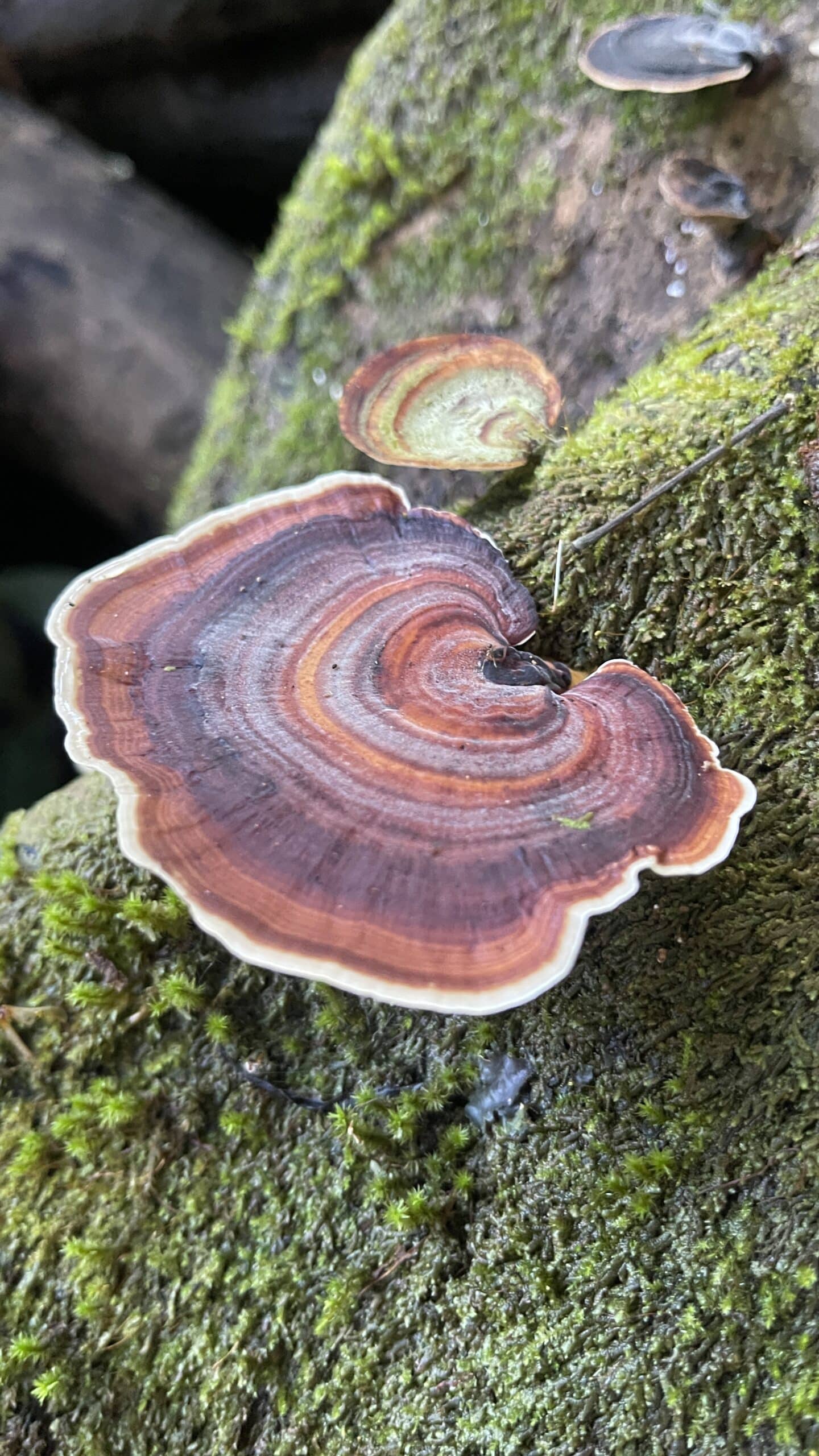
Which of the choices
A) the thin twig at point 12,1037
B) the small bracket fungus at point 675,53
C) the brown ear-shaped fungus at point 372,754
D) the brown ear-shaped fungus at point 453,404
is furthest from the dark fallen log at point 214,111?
the thin twig at point 12,1037

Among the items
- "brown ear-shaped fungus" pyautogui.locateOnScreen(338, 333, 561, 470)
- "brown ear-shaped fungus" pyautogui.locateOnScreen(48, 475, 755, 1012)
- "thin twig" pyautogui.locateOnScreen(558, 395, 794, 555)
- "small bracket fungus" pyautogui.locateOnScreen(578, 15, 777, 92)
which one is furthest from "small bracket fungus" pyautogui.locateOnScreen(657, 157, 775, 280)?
"brown ear-shaped fungus" pyautogui.locateOnScreen(48, 475, 755, 1012)

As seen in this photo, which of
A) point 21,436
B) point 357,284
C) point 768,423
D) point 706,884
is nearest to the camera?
point 706,884

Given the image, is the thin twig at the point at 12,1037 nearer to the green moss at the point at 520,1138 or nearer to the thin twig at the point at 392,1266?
the green moss at the point at 520,1138

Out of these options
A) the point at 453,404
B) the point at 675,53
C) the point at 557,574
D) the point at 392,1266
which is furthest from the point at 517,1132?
the point at 675,53

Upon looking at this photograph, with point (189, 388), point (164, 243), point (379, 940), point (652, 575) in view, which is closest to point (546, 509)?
point (652, 575)

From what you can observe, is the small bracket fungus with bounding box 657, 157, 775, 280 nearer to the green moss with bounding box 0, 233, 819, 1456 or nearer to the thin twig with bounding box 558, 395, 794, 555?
the green moss with bounding box 0, 233, 819, 1456

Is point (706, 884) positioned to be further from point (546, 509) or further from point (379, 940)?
point (546, 509)
